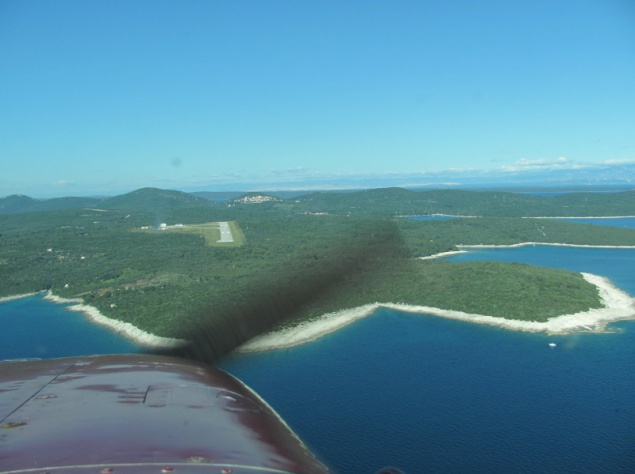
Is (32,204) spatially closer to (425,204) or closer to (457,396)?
(425,204)

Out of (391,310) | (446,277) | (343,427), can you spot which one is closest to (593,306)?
(446,277)

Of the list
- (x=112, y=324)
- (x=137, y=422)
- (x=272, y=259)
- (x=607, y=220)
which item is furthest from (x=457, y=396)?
(x=607, y=220)

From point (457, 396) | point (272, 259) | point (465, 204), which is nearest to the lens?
point (457, 396)

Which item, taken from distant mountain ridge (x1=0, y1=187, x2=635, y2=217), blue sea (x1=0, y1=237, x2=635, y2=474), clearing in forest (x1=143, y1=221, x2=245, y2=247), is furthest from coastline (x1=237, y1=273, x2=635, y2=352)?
distant mountain ridge (x1=0, y1=187, x2=635, y2=217)

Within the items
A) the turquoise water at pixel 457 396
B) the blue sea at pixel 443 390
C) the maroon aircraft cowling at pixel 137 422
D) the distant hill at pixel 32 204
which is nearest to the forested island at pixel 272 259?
the maroon aircraft cowling at pixel 137 422

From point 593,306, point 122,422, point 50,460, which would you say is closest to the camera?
point 50,460

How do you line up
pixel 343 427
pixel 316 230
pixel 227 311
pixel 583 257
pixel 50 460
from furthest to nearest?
1. pixel 316 230
2. pixel 583 257
3. pixel 343 427
4. pixel 227 311
5. pixel 50 460

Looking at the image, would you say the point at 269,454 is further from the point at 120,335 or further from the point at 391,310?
the point at 391,310
